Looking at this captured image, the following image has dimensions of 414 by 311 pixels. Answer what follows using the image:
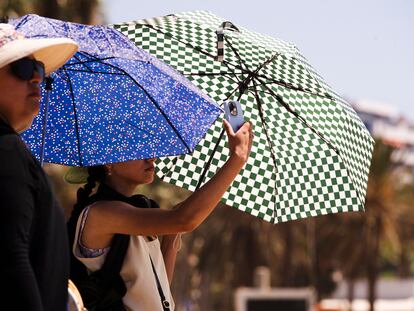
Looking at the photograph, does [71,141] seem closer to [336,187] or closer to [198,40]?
[198,40]

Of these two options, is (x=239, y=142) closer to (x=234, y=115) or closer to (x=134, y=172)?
(x=234, y=115)

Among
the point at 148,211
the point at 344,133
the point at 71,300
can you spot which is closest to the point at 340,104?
the point at 344,133

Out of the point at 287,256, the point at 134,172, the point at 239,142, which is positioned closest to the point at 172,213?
the point at 239,142

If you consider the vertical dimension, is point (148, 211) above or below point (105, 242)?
above

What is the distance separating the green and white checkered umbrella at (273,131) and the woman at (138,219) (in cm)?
89

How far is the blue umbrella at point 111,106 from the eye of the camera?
386 cm

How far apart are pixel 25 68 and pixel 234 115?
1068 mm

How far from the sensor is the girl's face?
3.89m

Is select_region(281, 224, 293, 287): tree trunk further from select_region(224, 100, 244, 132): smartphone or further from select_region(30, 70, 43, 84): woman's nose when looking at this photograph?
Answer: select_region(30, 70, 43, 84): woman's nose

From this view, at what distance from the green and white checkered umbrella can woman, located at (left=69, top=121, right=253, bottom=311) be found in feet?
2.91

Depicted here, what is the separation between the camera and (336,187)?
15.9ft

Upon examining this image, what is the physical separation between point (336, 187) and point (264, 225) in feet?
133

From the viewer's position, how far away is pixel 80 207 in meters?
3.75

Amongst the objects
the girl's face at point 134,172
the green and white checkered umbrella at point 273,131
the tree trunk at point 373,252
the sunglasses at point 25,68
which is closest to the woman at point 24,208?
the sunglasses at point 25,68
